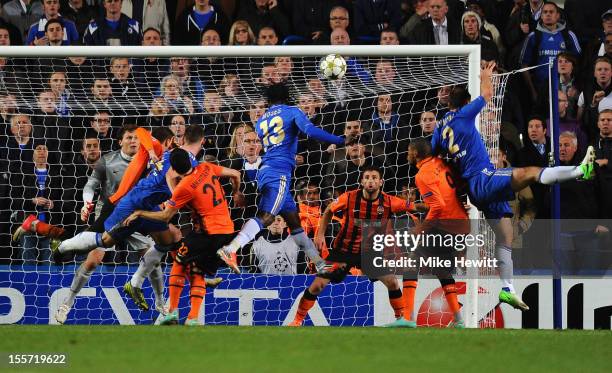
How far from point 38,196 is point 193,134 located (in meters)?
1.80

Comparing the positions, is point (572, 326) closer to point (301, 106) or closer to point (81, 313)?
point (301, 106)

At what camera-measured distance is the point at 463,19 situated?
13.4 meters

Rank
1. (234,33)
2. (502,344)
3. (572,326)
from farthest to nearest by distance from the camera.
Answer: (234,33) < (572,326) < (502,344)

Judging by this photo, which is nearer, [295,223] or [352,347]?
[352,347]

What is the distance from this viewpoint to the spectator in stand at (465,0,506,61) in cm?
1385

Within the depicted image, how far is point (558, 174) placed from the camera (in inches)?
435

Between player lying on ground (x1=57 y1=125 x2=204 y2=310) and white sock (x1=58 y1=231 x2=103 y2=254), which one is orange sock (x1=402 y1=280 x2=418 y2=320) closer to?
player lying on ground (x1=57 y1=125 x2=204 y2=310)

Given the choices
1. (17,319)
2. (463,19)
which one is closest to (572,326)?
(463,19)

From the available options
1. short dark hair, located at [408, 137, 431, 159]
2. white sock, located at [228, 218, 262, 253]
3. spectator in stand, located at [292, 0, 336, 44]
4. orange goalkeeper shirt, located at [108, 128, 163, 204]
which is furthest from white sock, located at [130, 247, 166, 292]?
spectator in stand, located at [292, 0, 336, 44]

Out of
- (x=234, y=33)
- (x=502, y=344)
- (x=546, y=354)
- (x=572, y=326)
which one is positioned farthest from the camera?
(x=234, y=33)

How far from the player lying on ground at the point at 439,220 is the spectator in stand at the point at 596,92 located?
2.24m

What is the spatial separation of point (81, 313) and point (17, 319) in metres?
0.62

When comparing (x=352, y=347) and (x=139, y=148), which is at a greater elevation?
(x=139, y=148)

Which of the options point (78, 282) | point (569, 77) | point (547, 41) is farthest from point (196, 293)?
point (547, 41)
